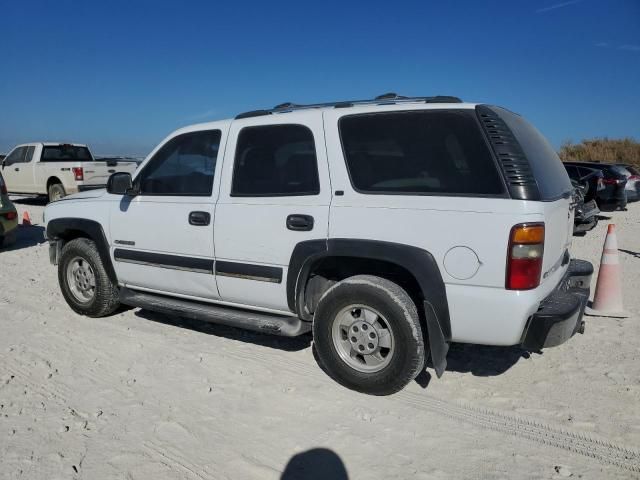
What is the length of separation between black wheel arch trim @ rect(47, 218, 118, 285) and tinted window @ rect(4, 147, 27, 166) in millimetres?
11421

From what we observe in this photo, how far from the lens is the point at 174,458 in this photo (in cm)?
284

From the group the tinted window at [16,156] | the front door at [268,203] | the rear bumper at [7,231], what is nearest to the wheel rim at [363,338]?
the front door at [268,203]

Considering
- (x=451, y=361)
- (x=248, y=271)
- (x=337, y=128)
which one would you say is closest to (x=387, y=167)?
(x=337, y=128)

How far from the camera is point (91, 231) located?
486 centimetres

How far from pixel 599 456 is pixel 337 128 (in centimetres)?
260

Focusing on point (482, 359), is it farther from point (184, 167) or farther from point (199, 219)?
point (184, 167)

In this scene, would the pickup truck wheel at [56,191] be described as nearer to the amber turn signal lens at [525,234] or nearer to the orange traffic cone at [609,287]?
the orange traffic cone at [609,287]

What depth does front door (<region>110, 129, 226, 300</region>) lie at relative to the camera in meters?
4.15

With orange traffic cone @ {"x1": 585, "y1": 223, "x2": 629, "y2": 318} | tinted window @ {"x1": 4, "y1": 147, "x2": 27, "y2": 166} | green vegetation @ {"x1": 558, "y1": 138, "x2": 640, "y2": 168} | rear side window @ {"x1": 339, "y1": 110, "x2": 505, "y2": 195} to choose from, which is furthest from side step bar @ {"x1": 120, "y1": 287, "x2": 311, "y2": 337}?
green vegetation @ {"x1": 558, "y1": 138, "x2": 640, "y2": 168}

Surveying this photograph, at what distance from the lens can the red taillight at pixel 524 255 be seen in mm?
2914

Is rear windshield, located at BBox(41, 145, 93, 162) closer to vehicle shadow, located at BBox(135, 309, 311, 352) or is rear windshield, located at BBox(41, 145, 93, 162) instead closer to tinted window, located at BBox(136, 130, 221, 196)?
vehicle shadow, located at BBox(135, 309, 311, 352)

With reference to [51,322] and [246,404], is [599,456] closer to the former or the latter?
[246,404]

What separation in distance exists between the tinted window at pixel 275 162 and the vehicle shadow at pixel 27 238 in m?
6.96

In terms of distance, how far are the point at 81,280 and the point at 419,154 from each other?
3742mm
